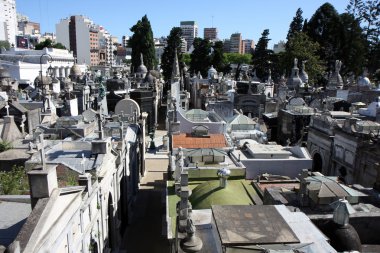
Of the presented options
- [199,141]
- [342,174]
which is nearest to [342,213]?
[199,141]

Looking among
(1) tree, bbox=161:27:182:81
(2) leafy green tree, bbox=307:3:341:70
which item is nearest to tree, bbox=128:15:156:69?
(1) tree, bbox=161:27:182:81

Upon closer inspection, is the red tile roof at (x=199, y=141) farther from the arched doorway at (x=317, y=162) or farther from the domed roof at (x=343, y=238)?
the domed roof at (x=343, y=238)

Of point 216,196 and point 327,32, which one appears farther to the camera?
point 327,32

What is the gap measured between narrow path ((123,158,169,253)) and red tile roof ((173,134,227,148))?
15.8 feet

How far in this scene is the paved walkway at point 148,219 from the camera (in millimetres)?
20047

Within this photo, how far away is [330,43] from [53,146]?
63338mm

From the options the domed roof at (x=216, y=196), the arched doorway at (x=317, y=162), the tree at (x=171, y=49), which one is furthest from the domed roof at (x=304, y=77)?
the domed roof at (x=216, y=196)

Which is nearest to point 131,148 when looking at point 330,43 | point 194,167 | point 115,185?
point 115,185

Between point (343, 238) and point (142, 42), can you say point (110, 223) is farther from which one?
point (142, 42)

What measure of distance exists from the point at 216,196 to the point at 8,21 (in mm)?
164626

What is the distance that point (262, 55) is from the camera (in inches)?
3118

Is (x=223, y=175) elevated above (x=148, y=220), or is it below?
above

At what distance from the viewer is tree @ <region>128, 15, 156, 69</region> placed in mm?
72188

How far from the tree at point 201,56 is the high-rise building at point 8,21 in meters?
90.0
